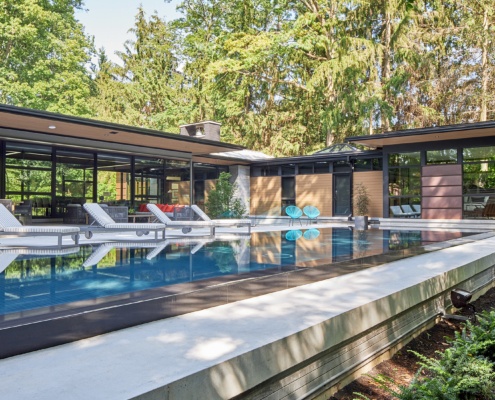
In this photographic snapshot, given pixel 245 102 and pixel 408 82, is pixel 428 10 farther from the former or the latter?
pixel 245 102

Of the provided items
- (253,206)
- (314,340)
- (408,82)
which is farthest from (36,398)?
(408,82)

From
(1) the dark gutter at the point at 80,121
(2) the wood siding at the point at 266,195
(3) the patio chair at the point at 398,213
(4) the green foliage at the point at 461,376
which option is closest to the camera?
(4) the green foliage at the point at 461,376

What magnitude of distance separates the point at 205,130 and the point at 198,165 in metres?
2.08

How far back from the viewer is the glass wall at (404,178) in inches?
676

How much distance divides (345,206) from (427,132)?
584 cm

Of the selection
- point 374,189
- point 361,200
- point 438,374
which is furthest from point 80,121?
point 374,189

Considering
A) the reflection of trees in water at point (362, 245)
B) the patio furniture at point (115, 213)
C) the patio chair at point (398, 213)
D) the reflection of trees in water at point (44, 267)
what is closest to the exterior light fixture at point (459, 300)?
the reflection of trees in water at point (362, 245)

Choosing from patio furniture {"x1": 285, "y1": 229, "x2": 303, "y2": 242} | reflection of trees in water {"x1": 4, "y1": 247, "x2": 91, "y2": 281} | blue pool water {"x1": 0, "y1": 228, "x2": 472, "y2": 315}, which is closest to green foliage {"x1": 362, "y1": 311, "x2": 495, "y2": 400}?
blue pool water {"x1": 0, "y1": 228, "x2": 472, "y2": 315}

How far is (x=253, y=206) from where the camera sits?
908 inches

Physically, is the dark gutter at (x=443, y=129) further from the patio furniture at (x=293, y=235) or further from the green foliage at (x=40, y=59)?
the green foliage at (x=40, y=59)

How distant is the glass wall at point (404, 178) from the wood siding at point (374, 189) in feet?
2.90

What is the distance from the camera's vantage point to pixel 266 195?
22562mm

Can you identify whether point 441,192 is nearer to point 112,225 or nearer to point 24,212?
point 112,225

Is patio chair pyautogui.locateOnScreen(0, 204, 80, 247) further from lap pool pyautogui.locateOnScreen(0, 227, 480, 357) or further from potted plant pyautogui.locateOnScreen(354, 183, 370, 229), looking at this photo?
potted plant pyautogui.locateOnScreen(354, 183, 370, 229)
